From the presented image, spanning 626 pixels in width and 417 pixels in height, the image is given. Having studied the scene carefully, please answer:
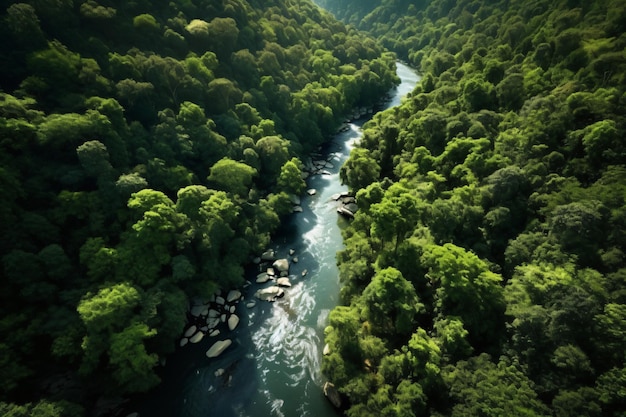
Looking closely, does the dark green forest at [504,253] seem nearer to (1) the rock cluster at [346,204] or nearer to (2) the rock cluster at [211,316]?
(1) the rock cluster at [346,204]

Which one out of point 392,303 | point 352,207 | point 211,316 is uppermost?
point 392,303

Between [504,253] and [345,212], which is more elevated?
[504,253]

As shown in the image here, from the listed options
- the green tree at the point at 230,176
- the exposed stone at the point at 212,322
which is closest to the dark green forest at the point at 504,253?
the exposed stone at the point at 212,322

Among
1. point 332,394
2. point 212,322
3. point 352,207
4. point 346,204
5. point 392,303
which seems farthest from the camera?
point 346,204

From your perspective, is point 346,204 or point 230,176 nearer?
point 230,176

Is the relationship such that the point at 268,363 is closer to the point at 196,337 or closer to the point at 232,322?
the point at 232,322

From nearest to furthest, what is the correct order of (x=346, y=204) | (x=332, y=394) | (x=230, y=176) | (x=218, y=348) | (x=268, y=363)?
1. (x=332, y=394)
2. (x=268, y=363)
3. (x=218, y=348)
4. (x=230, y=176)
5. (x=346, y=204)

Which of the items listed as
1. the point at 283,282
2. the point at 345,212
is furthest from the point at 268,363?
the point at 345,212

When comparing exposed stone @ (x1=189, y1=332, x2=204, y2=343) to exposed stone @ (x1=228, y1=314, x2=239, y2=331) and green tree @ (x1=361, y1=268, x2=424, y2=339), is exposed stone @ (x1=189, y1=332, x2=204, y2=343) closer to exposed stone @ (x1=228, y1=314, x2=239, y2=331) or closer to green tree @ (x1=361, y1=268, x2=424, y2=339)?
exposed stone @ (x1=228, y1=314, x2=239, y2=331)
